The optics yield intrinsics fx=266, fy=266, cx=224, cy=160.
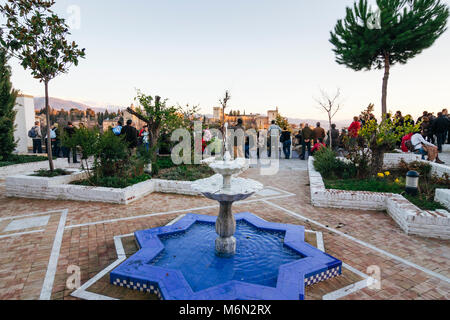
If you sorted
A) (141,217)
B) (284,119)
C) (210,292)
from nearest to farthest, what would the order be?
(210,292) < (141,217) < (284,119)

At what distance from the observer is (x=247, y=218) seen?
5430mm

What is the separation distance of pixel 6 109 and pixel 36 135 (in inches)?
162

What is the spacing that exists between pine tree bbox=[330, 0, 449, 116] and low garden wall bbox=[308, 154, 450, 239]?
11.7 m

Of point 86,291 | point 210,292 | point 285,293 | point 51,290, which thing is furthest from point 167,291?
point 51,290

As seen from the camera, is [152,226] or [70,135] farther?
[70,135]

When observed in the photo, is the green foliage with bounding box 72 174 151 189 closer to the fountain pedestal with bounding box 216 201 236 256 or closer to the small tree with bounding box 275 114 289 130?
the fountain pedestal with bounding box 216 201 236 256

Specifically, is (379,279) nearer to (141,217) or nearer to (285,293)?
(285,293)

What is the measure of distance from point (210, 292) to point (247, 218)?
2.63 metres

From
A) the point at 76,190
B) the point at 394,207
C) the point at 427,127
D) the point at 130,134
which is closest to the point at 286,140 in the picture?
the point at 427,127

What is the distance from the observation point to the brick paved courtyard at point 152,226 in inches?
130

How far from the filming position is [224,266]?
3.68 m

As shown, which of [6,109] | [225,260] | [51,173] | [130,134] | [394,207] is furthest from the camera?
Result: [6,109]

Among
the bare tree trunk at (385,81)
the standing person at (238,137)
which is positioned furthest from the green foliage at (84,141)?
the bare tree trunk at (385,81)

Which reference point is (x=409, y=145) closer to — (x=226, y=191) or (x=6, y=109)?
(x=226, y=191)
